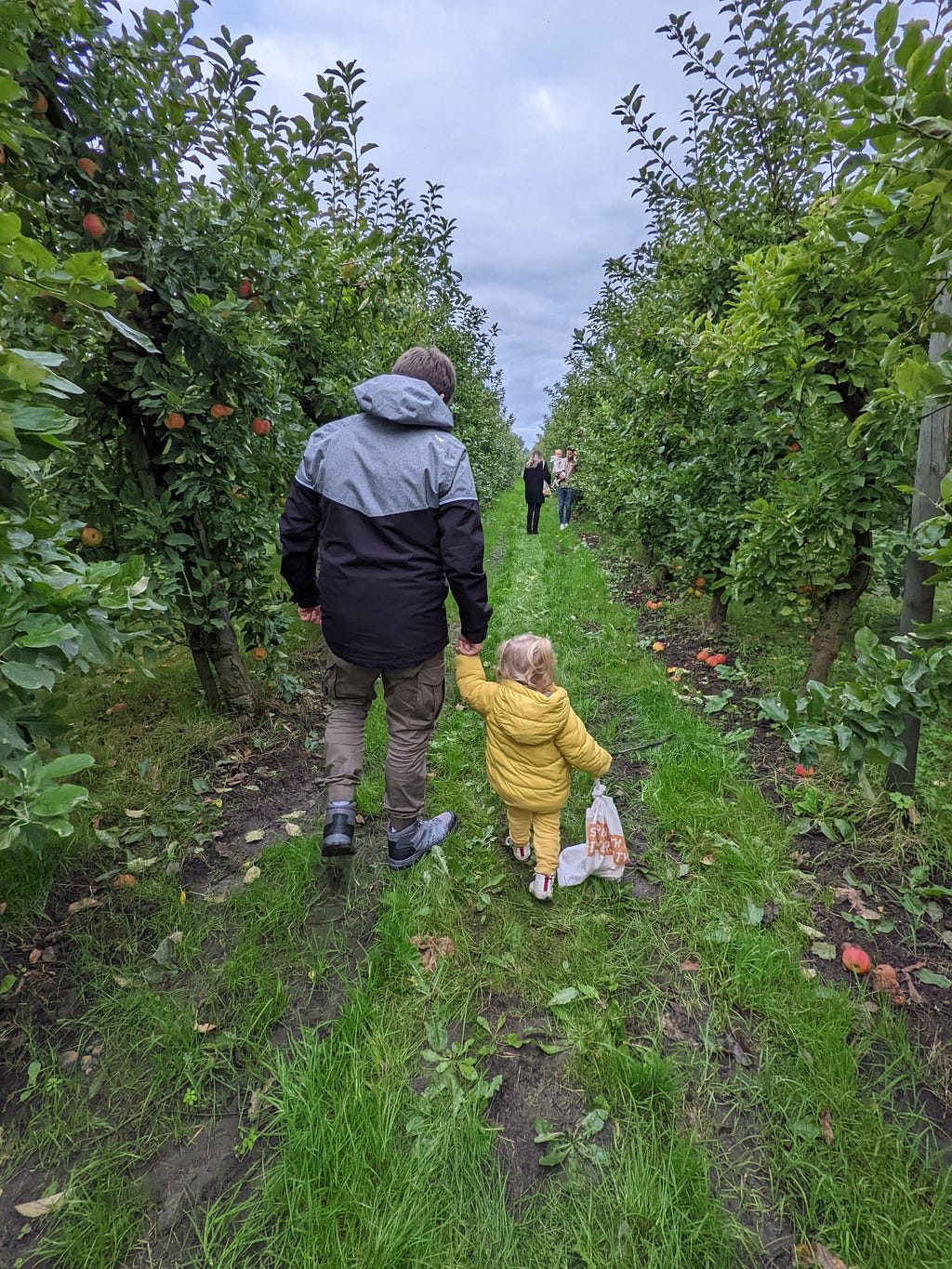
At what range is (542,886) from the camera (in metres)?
2.18

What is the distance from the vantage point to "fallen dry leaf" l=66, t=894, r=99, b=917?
214cm

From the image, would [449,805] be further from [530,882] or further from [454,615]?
[454,615]

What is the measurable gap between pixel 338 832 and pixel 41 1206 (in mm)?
1156

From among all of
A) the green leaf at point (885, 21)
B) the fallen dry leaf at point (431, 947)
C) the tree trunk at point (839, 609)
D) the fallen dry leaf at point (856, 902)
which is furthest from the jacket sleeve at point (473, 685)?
the tree trunk at point (839, 609)

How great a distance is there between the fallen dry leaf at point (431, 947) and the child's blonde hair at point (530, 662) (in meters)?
1.02

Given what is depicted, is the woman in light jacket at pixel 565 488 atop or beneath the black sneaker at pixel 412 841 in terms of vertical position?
atop

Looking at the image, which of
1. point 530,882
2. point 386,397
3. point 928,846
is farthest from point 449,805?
point 928,846

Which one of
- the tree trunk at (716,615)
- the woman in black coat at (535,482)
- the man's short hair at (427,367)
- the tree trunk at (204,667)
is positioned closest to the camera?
the man's short hair at (427,367)

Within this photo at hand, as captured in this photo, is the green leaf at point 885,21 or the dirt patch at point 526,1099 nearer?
the green leaf at point 885,21

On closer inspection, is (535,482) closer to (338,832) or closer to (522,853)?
(522,853)

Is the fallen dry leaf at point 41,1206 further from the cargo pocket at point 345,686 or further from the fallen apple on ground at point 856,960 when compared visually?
the fallen apple on ground at point 856,960

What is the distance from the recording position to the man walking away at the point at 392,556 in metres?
1.99

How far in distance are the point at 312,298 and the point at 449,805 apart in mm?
3356

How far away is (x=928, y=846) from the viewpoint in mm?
2324
